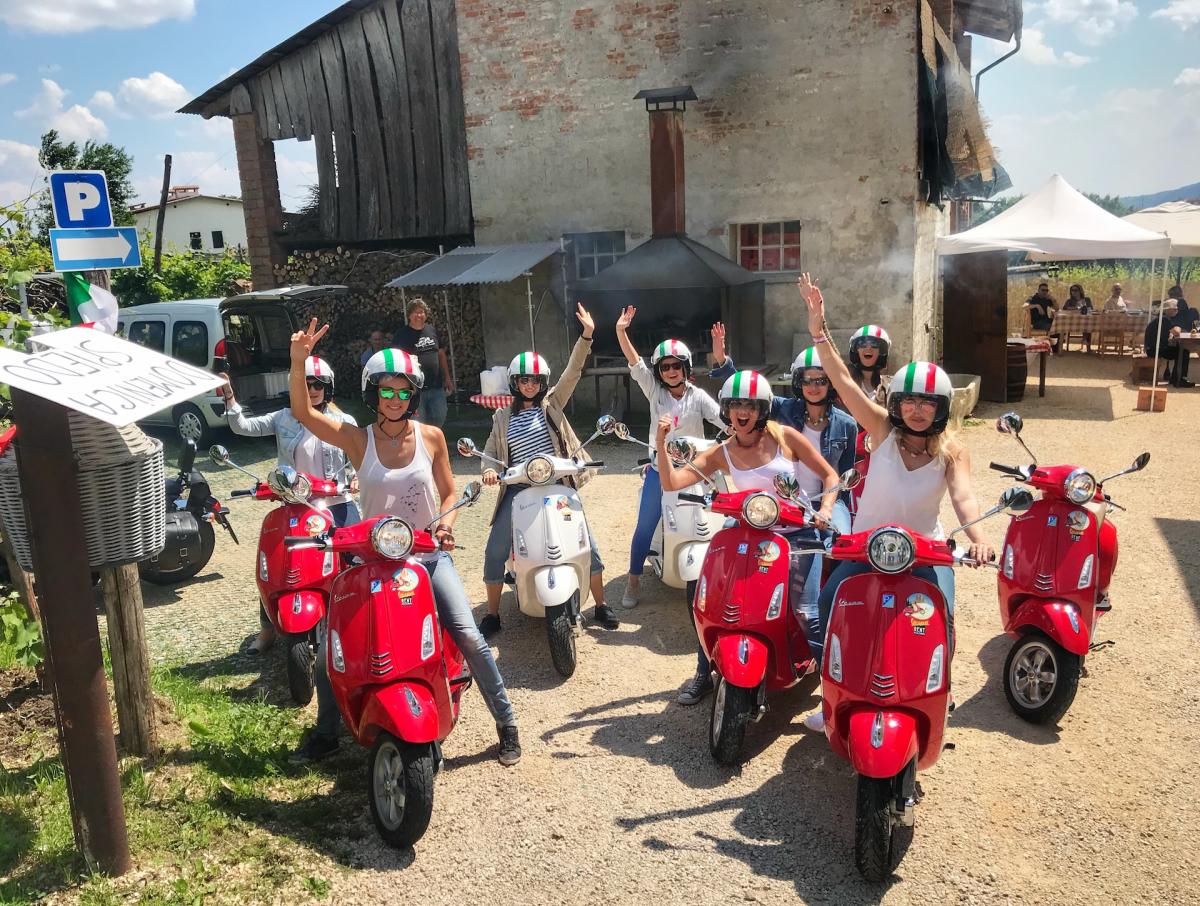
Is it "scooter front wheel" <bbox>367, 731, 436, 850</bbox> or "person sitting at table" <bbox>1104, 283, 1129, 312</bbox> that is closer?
"scooter front wheel" <bbox>367, 731, 436, 850</bbox>

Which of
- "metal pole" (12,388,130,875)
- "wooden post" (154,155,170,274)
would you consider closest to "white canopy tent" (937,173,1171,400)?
"metal pole" (12,388,130,875)

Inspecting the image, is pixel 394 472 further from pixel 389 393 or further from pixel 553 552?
pixel 553 552

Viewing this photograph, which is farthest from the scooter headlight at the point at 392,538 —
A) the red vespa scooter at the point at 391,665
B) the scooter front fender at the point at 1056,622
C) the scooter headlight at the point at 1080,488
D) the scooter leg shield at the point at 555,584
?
the scooter headlight at the point at 1080,488

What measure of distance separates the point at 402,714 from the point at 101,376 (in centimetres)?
152

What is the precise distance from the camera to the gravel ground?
3238mm

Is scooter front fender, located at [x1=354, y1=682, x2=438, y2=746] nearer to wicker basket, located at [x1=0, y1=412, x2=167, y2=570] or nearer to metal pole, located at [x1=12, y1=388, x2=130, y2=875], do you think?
metal pole, located at [x1=12, y1=388, x2=130, y2=875]

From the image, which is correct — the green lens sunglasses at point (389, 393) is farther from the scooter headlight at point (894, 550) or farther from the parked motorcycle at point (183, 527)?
the parked motorcycle at point (183, 527)

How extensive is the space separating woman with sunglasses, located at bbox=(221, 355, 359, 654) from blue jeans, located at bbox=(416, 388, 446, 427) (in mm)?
4516

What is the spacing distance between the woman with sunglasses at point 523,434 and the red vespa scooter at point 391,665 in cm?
159

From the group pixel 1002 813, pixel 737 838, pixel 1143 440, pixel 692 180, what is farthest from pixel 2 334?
pixel 1143 440

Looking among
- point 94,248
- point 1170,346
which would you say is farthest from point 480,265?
point 1170,346

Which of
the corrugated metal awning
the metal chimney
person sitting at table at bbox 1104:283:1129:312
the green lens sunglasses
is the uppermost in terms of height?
the metal chimney

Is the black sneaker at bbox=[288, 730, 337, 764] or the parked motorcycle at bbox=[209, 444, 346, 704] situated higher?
the parked motorcycle at bbox=[209, 444, 346, 704]

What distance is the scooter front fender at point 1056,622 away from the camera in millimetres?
4152
